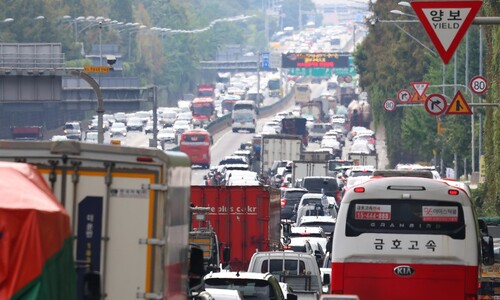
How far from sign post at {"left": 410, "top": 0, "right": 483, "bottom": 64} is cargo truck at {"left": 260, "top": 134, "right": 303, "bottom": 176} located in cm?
6842

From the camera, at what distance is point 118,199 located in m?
13.4

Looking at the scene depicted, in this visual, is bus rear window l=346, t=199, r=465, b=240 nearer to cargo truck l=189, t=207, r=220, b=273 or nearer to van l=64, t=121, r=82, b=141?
cargo truck l=189, t=207, r=220, b=273

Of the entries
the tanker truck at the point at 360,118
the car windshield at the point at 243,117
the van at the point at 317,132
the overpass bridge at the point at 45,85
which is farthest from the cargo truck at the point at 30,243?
the tanker truck at the point at 360,118

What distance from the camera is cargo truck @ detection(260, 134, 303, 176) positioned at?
301ft

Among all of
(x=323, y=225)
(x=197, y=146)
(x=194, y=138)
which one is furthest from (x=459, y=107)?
(x=194, y=138)

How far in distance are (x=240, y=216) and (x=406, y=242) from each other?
15.7 meters

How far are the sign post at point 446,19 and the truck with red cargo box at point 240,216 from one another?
13804 millimetres

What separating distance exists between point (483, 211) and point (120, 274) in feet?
143

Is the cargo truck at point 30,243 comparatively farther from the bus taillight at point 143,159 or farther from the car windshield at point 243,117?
the car windshield at point 243,117

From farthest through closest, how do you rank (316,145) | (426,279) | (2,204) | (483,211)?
(316,145), (483,211), (426,279), (2,204)

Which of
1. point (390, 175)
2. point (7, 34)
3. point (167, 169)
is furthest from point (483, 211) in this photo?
point (7, 34)

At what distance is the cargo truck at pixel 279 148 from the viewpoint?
9162cm

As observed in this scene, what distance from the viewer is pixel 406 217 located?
20.7 m

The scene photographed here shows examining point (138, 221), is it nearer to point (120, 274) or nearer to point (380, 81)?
point (120, 274)
